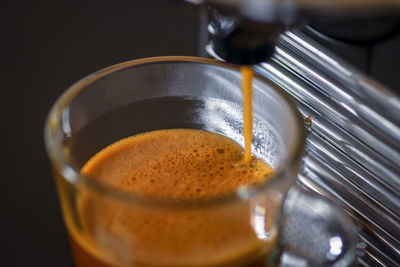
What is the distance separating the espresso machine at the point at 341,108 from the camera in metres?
0.36

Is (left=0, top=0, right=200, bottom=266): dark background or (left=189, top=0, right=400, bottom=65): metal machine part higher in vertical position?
(left=189, top=0, right=400, bottom=65): metal machine part

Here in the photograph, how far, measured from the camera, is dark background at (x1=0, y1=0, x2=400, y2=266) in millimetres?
708

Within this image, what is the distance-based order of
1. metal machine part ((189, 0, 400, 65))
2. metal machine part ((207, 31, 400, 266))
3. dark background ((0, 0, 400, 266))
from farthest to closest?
dark background ((0, 0, 400, 266)), metal machine part ((207, 31, 400, 266)), metal machine part ((189, 0, 400, 65))

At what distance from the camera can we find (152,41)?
2.55ft

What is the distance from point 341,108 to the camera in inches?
16.7

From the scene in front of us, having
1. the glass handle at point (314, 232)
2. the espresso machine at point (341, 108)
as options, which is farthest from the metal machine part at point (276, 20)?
the glass handle at point (314, 232)

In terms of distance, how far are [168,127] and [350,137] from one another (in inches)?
6.3

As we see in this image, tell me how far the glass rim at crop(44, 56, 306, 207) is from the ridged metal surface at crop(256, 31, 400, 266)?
2cm

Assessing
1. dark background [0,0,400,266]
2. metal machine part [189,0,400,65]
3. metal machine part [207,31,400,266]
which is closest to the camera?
metal machine part [189,0,400,65]

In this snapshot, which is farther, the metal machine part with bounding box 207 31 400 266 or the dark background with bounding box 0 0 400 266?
the dark background with bounding box 0 0 400 266

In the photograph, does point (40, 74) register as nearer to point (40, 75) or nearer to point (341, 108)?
point (40, 75)

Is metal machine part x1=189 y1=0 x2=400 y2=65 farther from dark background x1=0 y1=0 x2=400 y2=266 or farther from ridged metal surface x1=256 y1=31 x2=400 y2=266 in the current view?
dark background x1=0 y1=0 x2=400 y2=266

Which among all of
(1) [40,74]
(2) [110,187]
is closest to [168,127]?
(2) [110,187]

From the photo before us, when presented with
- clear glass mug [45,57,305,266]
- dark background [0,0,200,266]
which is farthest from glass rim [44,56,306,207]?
dark background [0,0,200,266]
